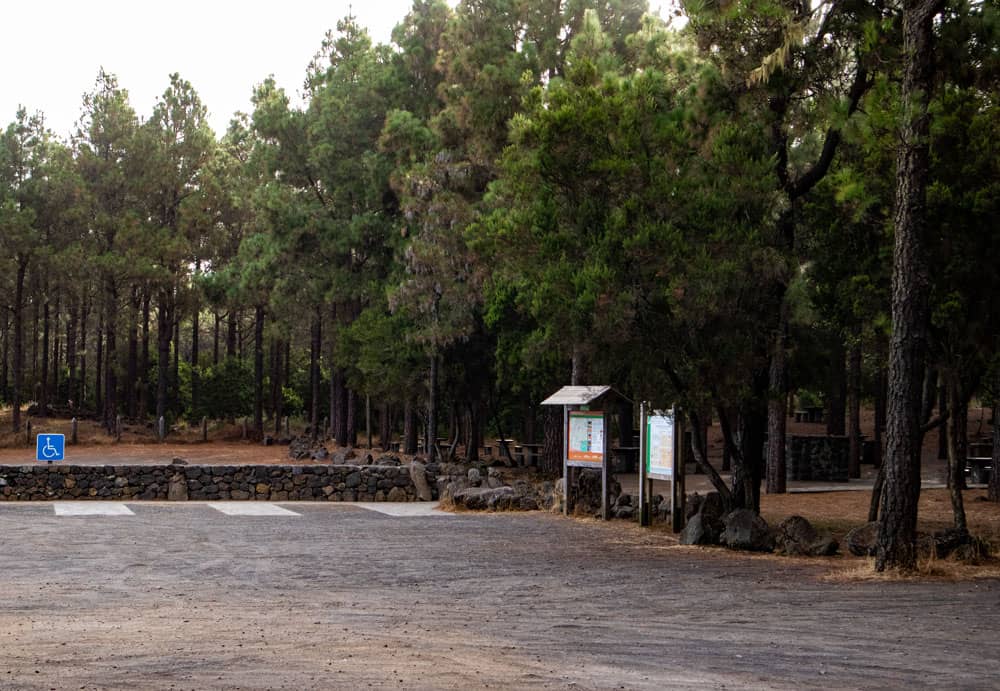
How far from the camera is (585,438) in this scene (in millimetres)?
20031

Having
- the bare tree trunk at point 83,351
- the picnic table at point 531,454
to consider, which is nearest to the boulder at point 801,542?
the picnic table at point 531,454

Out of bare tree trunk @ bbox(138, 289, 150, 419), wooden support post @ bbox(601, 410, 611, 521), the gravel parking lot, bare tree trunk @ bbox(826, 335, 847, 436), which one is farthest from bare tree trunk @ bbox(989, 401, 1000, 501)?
bare tree trunk @ bbox(138, 289, 150, 419)

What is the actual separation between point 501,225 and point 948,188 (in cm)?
579

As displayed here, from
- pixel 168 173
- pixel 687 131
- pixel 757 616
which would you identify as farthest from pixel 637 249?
pixel 168 173

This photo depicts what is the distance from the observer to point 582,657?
754cm

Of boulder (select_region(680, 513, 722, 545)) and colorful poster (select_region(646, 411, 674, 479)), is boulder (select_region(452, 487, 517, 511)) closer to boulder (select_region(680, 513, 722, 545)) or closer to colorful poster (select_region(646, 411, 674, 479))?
colorful poster (select_region(646, 411, 674, 479))

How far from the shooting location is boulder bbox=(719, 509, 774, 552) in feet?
47.7

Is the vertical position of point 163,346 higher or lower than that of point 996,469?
higher

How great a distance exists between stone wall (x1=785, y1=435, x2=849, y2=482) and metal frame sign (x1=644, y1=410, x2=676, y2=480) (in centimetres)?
1165

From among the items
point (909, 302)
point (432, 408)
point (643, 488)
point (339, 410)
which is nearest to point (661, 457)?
point (643, 488)

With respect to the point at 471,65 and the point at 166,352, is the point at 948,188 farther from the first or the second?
the point at 166,352

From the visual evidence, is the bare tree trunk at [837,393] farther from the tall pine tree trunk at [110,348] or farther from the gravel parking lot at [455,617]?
the tall pine tree trunk at [110,348]

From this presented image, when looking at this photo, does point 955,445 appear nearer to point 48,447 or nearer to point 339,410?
point 48,447

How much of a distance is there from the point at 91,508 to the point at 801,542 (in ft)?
41.7
